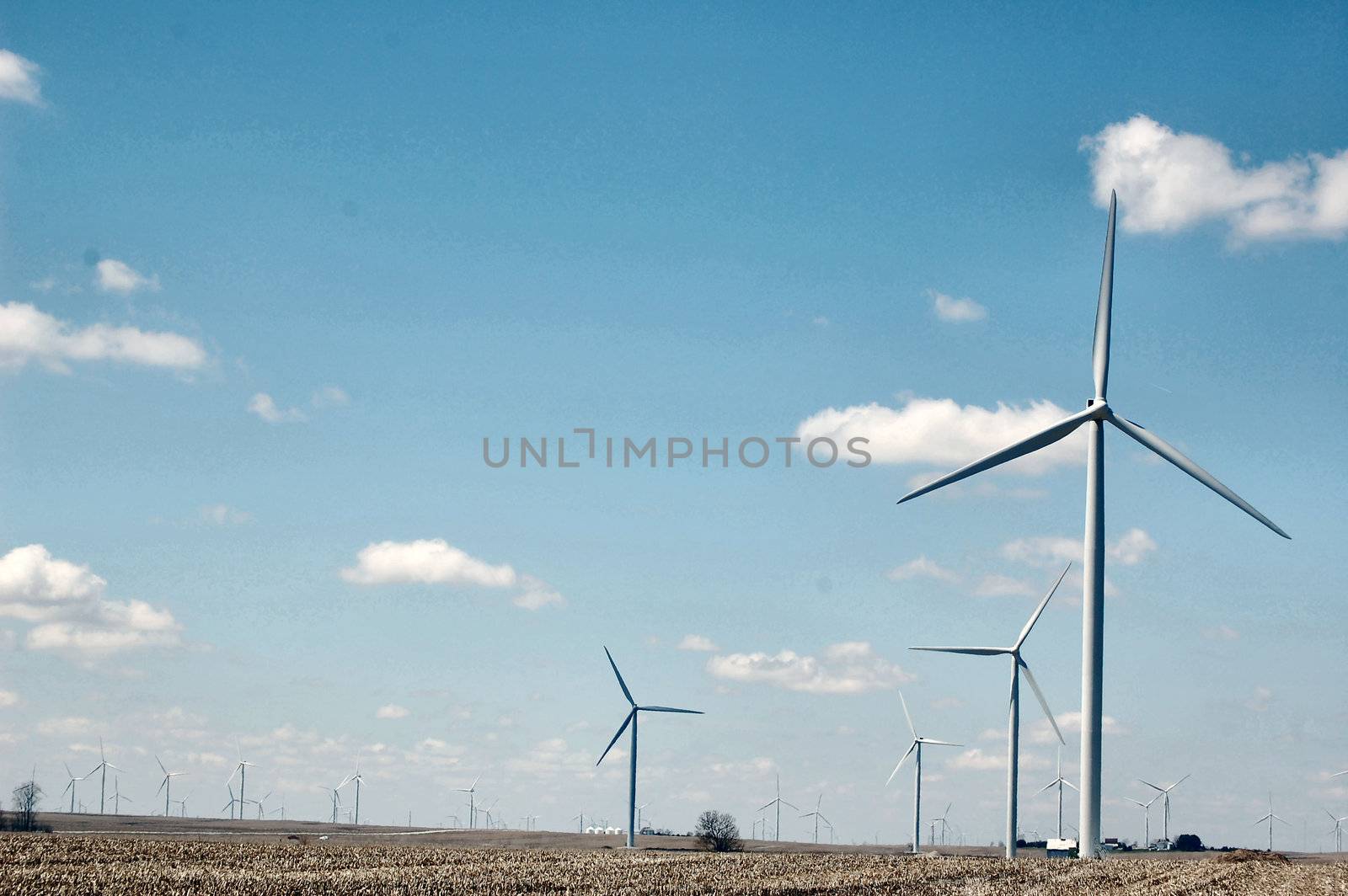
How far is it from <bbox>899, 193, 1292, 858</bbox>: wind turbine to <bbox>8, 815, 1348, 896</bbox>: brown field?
12.8ft

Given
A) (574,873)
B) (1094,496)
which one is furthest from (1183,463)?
(574,873)

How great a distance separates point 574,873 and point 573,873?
43 millimetres

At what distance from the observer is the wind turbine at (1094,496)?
243 ft

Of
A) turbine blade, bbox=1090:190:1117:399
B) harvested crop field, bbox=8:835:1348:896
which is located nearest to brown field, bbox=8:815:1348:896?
harvested crop field, bbox=8:835:1348:896

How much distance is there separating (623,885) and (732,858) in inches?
1047

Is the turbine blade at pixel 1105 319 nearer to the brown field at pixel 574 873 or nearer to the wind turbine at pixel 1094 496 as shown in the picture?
the wind turbine at pixel 1094 496

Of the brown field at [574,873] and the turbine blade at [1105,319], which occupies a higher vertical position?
the turbine blade at [1105,319]

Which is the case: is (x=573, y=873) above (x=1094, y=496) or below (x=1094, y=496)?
below

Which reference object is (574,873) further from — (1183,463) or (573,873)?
(1183,463)

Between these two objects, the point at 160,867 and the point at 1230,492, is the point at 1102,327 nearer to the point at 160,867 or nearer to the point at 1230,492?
the point at 1230,492

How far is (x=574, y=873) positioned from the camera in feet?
231

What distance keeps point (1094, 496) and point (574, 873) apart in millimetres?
35595

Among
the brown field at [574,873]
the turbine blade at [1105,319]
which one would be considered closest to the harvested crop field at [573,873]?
the brown field at [574,873]

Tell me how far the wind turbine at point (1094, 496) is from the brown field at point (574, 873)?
391 centimetres
